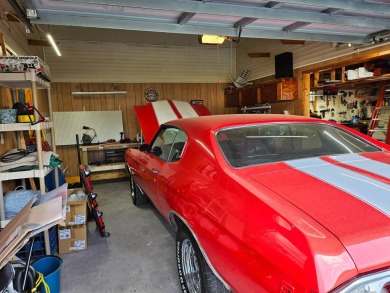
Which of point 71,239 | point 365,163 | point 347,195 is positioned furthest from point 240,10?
point 71,239

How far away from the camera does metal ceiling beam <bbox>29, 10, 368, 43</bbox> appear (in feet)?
8.99

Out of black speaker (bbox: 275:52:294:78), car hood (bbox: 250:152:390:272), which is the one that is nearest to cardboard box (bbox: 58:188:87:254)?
car hood (bbox: 250:152:390:272)

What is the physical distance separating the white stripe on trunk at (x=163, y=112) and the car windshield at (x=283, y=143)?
382 cm

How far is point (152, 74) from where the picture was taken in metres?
7.75

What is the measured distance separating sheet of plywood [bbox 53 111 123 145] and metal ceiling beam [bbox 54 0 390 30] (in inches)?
187

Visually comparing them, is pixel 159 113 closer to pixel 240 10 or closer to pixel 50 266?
pixel 240 10

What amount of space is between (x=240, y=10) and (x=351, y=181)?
2074 millimetres

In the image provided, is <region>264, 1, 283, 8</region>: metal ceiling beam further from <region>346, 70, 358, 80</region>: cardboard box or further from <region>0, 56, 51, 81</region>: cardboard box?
<region>346, 70, 358, 80</region>: cardboard box

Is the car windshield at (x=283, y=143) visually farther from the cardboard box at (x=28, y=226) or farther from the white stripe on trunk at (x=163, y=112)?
the white stripe on trunk at (x=163, y=112)

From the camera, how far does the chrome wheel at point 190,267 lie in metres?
2.01

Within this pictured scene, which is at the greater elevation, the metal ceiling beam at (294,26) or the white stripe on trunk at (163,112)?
the metal ceiling beam at (294,26)

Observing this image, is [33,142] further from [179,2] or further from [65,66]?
[65,66]

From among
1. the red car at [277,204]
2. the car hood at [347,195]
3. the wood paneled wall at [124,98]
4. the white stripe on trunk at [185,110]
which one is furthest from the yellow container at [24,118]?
the wood paneled wall at [124,98]

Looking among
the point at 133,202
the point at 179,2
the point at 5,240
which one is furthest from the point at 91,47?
the point at 5,240
